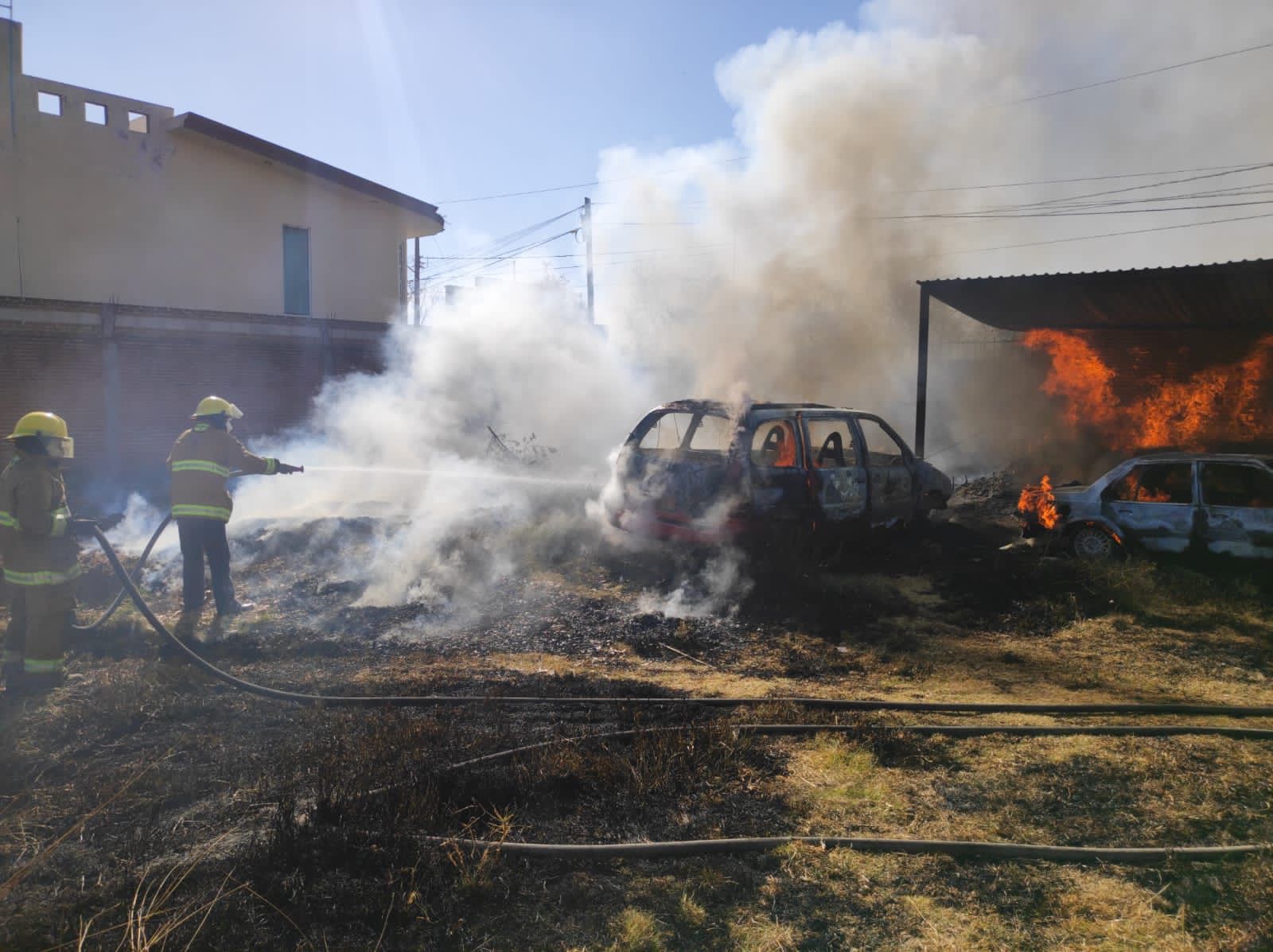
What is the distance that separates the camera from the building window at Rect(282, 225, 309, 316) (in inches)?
741

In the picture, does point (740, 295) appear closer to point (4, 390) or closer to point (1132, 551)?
point (1132, 551)

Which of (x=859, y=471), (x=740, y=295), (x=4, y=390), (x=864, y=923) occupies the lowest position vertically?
(x=864, y=923)

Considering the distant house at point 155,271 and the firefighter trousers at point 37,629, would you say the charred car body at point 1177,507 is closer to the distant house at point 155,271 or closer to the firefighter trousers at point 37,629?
the firefighter trousers at point 37,629

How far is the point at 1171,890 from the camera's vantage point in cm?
295

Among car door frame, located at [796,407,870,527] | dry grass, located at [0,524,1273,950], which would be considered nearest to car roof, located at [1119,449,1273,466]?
dry grass, located at [0,524,1273,950]

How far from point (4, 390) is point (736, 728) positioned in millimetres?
14077

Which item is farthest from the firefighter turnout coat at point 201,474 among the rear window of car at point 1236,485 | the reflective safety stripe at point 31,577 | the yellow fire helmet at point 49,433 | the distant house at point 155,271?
the rear window of car at point 1236,485

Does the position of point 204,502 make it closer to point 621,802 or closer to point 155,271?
point 621,802

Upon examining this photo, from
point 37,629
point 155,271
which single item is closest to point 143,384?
point 155,271

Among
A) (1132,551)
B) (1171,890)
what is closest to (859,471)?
(1132,551)

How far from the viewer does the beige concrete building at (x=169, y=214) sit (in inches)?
591

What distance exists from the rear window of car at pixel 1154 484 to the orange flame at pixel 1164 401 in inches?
312

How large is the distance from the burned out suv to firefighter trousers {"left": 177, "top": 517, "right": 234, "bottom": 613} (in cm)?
359

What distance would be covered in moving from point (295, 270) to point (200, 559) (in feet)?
44.4
